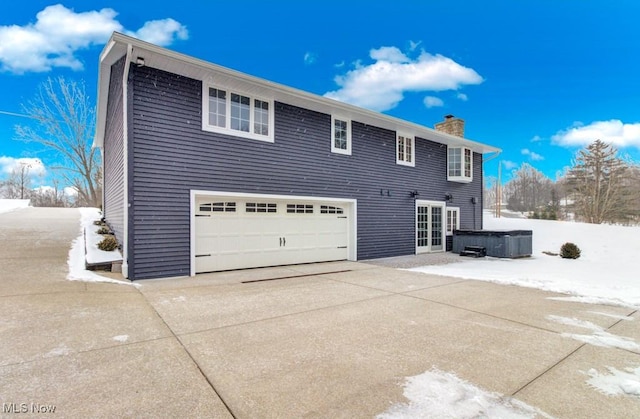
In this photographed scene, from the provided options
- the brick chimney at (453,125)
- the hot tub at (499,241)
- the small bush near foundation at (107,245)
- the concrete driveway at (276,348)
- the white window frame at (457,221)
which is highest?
the brick chimney at (453,125)

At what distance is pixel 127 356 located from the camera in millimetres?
2979

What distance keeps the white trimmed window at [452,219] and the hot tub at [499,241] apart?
33.1 inches

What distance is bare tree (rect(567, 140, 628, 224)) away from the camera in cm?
2294

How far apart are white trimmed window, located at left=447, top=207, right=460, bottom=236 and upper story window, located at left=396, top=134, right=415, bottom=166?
9.83 ft

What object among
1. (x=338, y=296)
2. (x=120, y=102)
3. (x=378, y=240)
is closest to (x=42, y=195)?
(x=120, y=102)

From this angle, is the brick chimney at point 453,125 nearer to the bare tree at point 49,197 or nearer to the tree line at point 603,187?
the tree line at point 603,187

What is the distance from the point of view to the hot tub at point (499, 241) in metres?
11.1


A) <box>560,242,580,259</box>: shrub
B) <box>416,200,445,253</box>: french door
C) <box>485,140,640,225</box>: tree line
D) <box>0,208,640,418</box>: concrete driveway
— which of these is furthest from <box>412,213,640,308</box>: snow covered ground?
<box>485,140,640,225</box>: tree line

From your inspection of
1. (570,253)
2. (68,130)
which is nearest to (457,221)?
(570,253)

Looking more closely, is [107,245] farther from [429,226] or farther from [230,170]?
[429,226]

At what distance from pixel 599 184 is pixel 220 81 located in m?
28.0

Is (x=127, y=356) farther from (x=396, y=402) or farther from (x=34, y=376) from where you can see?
(x=396, y=402)

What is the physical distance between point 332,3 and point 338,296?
11825 mm

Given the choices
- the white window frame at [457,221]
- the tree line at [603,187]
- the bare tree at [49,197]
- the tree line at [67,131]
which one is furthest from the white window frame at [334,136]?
the bare tree at [49,197]
